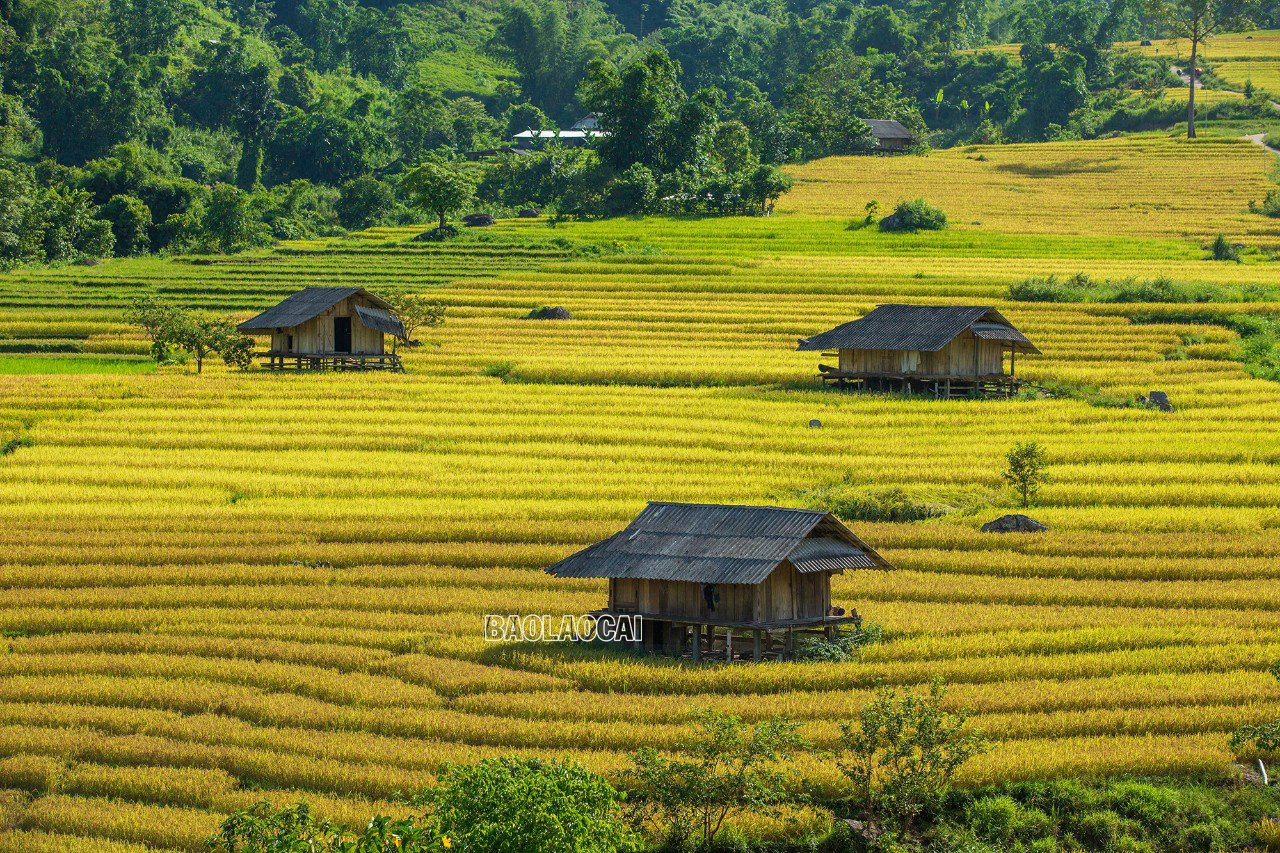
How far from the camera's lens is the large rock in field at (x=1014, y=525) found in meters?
39.4

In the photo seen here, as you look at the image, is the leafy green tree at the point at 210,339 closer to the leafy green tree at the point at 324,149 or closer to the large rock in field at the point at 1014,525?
the large rock in field at the point at 1014,525

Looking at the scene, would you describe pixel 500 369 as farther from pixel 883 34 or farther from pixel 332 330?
pixel 883 34

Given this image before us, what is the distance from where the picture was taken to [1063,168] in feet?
382

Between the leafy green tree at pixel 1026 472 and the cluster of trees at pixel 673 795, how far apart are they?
1662 cm

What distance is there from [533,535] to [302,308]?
93.5 ft

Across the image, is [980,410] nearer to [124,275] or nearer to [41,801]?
[41,801]

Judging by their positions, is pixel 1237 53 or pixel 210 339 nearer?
pixel 210 339

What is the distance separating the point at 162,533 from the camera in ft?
Result: 132

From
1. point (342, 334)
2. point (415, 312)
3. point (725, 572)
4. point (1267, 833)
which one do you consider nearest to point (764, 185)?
point (415, 312)

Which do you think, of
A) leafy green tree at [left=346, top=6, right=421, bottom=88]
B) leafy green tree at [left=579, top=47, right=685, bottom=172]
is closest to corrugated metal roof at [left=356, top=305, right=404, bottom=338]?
leafy green tree at [left=579, top=47, right=685, bottom=172]

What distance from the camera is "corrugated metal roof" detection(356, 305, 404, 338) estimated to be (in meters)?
64.8

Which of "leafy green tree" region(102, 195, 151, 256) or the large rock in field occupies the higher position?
"leafy green tree" region(102, 195, 151, 256)

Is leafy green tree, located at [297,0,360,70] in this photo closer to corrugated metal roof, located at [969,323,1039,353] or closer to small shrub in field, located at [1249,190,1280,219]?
small shrub in field, located at [1249,190,1280,219]

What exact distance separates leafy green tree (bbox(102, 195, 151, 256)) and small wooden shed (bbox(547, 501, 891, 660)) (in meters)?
70.7
